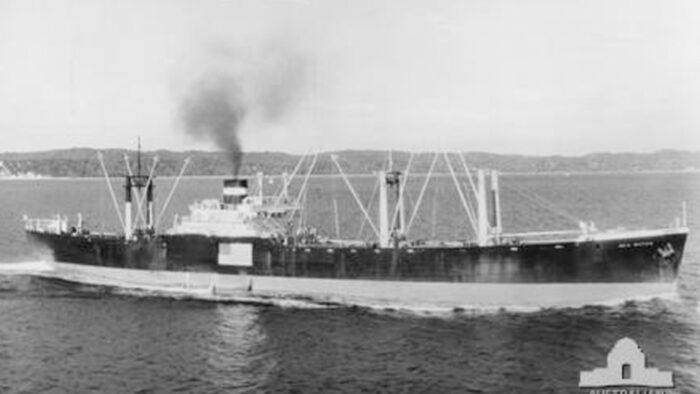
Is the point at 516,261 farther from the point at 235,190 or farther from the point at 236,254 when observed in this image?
the point at 235,190

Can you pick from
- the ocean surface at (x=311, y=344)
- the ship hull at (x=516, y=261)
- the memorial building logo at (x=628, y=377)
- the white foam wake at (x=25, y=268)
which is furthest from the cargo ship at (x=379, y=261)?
the memorial building logo at (x=628, y=377)

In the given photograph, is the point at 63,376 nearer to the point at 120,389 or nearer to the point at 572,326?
the point at 120,389

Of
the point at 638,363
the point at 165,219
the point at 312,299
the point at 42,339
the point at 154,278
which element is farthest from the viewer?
the point at 165,219

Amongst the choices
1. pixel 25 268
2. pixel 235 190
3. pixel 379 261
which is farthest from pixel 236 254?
pixel 25 268

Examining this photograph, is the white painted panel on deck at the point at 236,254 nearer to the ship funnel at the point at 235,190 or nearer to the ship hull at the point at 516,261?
the ship hull at the point at 516,261

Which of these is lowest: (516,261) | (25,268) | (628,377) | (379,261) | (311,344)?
(311,344)

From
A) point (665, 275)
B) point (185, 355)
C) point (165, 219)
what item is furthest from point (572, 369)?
point (165, 219)

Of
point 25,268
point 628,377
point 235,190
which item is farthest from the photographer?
point 25,268
